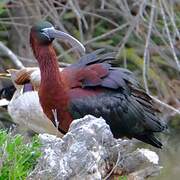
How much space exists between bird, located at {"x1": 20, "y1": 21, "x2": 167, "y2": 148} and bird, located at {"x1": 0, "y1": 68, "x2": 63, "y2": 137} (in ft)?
1.38

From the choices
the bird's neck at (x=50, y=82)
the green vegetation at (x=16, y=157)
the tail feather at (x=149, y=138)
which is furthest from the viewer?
the tail feather at (x=149, y=138)

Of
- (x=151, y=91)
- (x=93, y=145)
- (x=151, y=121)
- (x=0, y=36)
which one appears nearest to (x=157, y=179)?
(x=151, y=121)

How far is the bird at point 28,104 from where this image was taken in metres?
6.00

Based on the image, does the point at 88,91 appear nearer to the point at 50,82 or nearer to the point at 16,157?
the point at 50,82

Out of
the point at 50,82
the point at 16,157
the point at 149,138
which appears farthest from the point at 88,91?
the point at 16,157

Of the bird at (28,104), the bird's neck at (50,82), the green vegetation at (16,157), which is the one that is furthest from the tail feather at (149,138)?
the green vegetation at (16,157)

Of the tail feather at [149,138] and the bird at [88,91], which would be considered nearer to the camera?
the bird at [88,91]

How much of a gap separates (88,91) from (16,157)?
253 centimetres

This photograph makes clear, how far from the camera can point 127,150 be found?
3412mm

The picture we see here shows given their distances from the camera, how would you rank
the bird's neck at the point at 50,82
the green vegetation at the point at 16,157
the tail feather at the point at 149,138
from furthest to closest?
the tail feather at the point at 149,138, the bird's neck at the point at 50,82, the green vegetation at the point at 16,157

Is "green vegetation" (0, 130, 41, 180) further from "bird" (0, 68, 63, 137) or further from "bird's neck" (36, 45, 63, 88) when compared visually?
"bird" (0, 68, 63, 137)

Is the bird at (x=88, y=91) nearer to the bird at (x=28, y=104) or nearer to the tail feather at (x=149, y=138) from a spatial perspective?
the tail feather at (x=149, y=138)

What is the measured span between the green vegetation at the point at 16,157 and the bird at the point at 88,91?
2.12 meters

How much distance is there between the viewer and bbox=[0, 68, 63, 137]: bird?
5996mm
